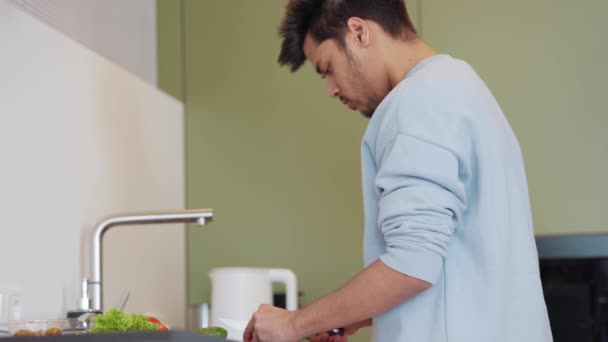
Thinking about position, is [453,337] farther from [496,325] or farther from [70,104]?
[70,104]

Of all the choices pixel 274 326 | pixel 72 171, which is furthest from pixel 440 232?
pixel 72 171

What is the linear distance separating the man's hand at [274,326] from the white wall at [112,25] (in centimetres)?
89

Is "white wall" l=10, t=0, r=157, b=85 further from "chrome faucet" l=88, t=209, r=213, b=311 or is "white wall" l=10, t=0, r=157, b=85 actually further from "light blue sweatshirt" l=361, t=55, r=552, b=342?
"light blue sweatshirt" l=361, t=55, r=552, b=342

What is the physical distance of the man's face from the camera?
4.00 feet

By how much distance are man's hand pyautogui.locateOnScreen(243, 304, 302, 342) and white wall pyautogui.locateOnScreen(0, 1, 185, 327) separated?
474 mm

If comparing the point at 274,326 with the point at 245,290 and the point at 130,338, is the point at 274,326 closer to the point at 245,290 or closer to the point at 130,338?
the point at 130,338

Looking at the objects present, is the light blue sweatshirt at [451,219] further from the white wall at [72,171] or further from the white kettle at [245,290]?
the white kettle at [245,290]

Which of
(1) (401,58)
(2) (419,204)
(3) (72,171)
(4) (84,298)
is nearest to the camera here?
(2) (419,204)

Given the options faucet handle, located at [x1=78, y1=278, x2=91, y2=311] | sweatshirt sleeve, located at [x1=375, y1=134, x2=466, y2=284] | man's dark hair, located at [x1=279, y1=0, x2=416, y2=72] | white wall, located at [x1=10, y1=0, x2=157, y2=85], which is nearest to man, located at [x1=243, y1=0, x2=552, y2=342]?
sweatshirt sleeve, located at [x1=375, y1=134, x2=466, y2=284]

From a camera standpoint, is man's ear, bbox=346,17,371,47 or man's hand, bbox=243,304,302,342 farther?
man's ear, bbox=346,17,371,47

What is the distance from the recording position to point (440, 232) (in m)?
0.98

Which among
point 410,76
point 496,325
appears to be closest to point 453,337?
point 496,325

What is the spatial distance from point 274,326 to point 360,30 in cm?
45

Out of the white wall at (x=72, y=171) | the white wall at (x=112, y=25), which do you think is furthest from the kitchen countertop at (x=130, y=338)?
the white wall at (x=112, y=25)
